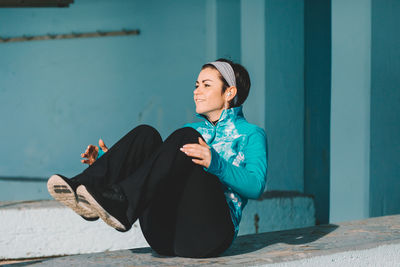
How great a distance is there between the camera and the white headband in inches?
77.8

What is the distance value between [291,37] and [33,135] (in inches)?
105

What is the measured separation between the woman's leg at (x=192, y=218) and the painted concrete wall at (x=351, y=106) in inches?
62.1

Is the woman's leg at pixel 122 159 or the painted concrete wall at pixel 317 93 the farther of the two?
the painted concrete wall at pixel 317 93

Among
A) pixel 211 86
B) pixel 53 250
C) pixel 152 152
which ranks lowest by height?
pixel 53 250

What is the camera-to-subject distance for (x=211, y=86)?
197 cm

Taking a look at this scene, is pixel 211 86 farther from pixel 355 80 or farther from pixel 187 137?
pixel 355 80

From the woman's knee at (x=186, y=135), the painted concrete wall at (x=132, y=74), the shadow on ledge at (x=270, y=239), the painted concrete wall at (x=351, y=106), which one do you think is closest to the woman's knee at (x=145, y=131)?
the woman's knee at (x=186, y=135)

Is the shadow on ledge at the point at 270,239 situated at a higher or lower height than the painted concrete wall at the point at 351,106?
lower

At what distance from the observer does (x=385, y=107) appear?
3094mm

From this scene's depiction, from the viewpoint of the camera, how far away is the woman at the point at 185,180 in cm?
162

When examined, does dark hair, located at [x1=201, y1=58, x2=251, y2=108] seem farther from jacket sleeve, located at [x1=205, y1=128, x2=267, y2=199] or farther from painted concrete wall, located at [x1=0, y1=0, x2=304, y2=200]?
painted concrete wall, located at [x1=0, y1=0, x2=304, y2=200]

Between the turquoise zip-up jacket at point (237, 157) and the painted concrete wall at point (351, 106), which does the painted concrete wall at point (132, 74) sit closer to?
the painted concrete wall at point (351, 106)

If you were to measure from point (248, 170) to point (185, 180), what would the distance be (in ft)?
0.75

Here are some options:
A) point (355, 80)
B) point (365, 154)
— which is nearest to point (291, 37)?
point (355, 80)
